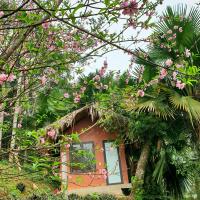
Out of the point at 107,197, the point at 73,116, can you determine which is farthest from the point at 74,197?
the point at 73,116

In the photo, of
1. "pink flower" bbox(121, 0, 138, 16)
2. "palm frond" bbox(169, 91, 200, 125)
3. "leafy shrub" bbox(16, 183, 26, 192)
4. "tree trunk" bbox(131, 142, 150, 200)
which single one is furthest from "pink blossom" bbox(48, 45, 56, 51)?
"leafy shrub" bbox(16, 183, 26, 192)

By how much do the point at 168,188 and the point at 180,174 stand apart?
1.77ft

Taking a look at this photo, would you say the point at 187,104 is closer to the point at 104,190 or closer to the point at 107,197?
the point at 107,197

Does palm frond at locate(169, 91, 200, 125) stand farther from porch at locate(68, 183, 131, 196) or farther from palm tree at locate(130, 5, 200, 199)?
porch at locate(68, 183, 131, 196)

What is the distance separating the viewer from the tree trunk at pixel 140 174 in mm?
8398

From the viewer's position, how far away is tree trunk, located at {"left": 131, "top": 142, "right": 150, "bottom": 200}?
840 centimetres

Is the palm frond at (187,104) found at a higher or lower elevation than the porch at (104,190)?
higher

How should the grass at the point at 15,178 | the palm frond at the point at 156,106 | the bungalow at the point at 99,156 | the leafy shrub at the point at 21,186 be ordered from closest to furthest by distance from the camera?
the grass at the point at 15,178 < the palm frond at the point at 156,106 < the bungalow at the point at 99,156 < the leafy shrub at the point at 21,186

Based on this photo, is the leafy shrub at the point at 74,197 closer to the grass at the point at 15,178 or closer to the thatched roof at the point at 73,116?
the thatched roof at the point at 73,116

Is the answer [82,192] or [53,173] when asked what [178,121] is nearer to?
[82,192]

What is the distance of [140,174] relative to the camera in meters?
8.69

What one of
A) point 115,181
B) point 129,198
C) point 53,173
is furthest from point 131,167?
point 53,173

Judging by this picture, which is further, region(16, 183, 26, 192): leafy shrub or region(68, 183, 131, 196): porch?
region(16, 183, 26, 192): leafy shrub

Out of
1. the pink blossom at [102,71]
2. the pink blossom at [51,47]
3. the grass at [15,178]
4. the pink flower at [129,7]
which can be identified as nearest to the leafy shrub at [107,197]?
the grass at [15,178]
